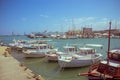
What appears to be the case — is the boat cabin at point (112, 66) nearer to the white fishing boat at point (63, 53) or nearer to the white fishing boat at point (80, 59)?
the white fishing boat at point (80, 59)

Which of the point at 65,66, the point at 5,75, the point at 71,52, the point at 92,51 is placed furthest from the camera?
the point at 71,52

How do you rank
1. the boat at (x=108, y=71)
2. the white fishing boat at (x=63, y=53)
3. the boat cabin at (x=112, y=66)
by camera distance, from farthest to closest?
the white fishing boat at (x=63, y=53)
the boat cabin at (x=112, y=66)
the boat at (x=108, y=71)

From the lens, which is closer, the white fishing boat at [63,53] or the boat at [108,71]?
the boat at [108,71]

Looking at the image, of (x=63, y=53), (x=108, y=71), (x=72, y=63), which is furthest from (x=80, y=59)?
(x=108, y=71)

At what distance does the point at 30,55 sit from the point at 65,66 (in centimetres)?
1115

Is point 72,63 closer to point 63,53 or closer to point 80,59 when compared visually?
point 80,59

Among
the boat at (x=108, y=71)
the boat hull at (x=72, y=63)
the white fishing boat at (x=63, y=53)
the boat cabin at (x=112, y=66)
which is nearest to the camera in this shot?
the boat at (x=108, y=71)

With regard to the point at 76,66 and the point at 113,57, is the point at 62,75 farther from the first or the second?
the point at 113,57

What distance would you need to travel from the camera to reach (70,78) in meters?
17.8

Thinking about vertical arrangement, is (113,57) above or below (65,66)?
above

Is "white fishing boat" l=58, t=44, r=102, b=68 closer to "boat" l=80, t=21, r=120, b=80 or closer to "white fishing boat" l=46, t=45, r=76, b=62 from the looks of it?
"white fishing boat" l=46, t=45, r=76, b=62

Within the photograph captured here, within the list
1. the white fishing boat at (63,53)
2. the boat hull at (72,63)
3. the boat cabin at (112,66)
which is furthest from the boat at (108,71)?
the white fishing boat at (63,53)

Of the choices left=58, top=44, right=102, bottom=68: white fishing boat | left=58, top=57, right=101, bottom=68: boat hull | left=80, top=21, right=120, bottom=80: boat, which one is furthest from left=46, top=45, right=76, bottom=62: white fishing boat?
left=80, top=21, right=120, bottom=80: boat

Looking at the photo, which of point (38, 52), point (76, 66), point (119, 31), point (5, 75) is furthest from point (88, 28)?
point (5, 75)
